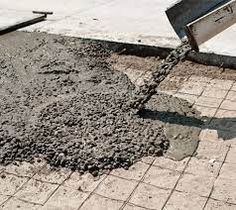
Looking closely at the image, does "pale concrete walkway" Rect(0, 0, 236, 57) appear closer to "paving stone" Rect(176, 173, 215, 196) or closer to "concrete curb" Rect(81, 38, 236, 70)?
"concrete curb" Rect(81, 38, 236, 70)

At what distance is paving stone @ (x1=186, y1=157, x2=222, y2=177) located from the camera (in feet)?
13.4

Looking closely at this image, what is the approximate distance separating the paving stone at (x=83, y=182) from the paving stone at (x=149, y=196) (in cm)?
34

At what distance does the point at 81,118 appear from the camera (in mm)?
4719

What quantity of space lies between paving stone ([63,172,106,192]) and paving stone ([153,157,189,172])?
0.48 meters

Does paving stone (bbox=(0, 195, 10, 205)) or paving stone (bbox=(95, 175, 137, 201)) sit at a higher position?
paving stone (bbox=(0, 195, 10, 205))

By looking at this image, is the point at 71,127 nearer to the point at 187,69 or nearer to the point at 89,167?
the point at 89,167

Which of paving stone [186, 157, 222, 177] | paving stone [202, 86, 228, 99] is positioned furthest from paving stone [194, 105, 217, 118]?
paving stone [186, 157, 222, 177]

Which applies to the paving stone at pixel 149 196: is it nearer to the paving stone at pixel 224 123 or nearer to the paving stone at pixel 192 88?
the paving stone at pixel 224 123

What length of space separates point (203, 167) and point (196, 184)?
9.4 inches

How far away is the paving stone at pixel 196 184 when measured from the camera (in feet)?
12.8

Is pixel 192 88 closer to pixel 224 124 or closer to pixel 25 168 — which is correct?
pixel 224 124

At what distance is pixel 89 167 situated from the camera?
4.18 m

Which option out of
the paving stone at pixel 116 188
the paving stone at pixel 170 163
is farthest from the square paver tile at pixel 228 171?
the paving stone at pixel 116 188

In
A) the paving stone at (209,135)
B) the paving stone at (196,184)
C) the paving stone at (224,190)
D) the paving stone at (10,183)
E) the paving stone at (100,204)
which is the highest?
the paving stone at (10,183)
